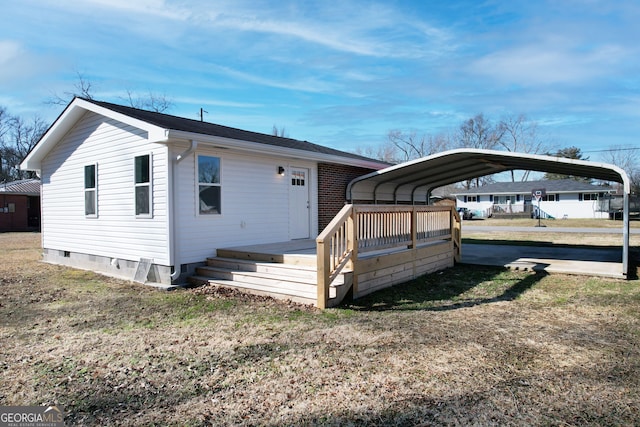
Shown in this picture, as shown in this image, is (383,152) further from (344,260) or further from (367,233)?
(344,260)

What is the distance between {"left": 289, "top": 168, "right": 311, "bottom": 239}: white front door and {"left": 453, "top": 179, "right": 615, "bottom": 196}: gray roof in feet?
108

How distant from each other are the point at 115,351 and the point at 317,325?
224cm

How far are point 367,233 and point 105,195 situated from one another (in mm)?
6266

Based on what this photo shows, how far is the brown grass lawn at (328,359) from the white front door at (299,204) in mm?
3595

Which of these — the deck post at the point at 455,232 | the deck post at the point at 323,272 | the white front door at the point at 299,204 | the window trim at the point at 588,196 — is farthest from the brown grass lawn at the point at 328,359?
the window trim at the point at 588,196

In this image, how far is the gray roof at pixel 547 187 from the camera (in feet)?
121

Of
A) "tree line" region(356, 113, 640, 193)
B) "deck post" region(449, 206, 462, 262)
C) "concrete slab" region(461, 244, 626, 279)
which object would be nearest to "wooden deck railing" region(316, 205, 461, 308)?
"deck post" region(449, 206, 462, 262)

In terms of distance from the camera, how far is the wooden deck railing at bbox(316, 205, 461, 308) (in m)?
5.59

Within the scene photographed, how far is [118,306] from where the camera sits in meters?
6.08

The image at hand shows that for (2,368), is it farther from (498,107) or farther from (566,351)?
(498,107)

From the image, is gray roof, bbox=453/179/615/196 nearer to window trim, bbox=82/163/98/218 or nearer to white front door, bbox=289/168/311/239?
white front door, bbox=289/168/311/239

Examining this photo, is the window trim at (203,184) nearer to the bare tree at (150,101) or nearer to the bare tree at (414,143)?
the bare tree at (150,101)

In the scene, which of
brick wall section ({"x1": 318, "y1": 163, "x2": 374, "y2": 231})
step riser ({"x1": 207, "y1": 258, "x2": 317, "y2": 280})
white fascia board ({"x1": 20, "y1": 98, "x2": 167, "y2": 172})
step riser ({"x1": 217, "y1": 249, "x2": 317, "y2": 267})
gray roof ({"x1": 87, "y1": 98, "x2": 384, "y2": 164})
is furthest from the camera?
brick wall section ({"x1": 318, "y1": 163, "x2": 374, "y2": 231})

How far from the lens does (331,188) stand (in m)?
11.1
